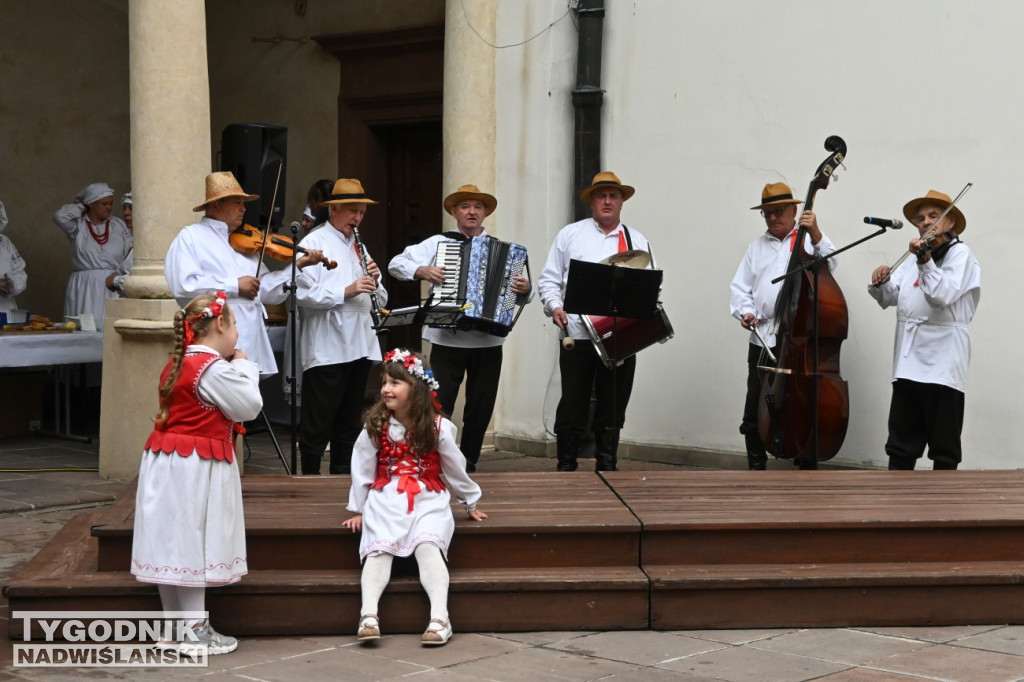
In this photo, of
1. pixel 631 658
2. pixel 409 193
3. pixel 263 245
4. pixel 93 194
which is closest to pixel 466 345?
pixel 263 245

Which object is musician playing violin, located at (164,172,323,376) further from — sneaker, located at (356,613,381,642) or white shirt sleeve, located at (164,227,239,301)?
sneaker, located at (356,613,381,642)

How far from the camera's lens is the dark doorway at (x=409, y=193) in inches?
445

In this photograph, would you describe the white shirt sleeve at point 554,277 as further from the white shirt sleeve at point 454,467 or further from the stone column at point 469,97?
the white shirt sleeve at point 454,467

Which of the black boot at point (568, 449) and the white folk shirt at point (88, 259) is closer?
the black boot at point (568, 449)

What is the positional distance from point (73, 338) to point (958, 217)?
587 cm

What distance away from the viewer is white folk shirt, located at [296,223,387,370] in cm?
735

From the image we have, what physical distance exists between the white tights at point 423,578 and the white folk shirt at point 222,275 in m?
2.33

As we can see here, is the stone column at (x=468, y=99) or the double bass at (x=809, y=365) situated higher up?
the stone column at (x=468, y=99)

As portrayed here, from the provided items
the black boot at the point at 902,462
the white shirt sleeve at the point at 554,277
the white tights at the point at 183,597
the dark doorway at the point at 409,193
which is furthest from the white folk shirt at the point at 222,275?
the dark doorway at the point at 409,193

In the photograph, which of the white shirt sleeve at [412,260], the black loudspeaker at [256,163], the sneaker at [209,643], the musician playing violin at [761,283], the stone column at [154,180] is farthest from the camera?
the stone column at [154,180]

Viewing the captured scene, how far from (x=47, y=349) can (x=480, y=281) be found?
3.47 metres

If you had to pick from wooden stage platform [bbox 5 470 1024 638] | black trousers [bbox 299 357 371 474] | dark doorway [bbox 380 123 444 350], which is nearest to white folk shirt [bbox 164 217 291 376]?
black trousers [bbox 299 357 371 474]

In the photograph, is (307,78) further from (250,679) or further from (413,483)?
(250,679)

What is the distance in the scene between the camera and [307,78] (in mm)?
11883
